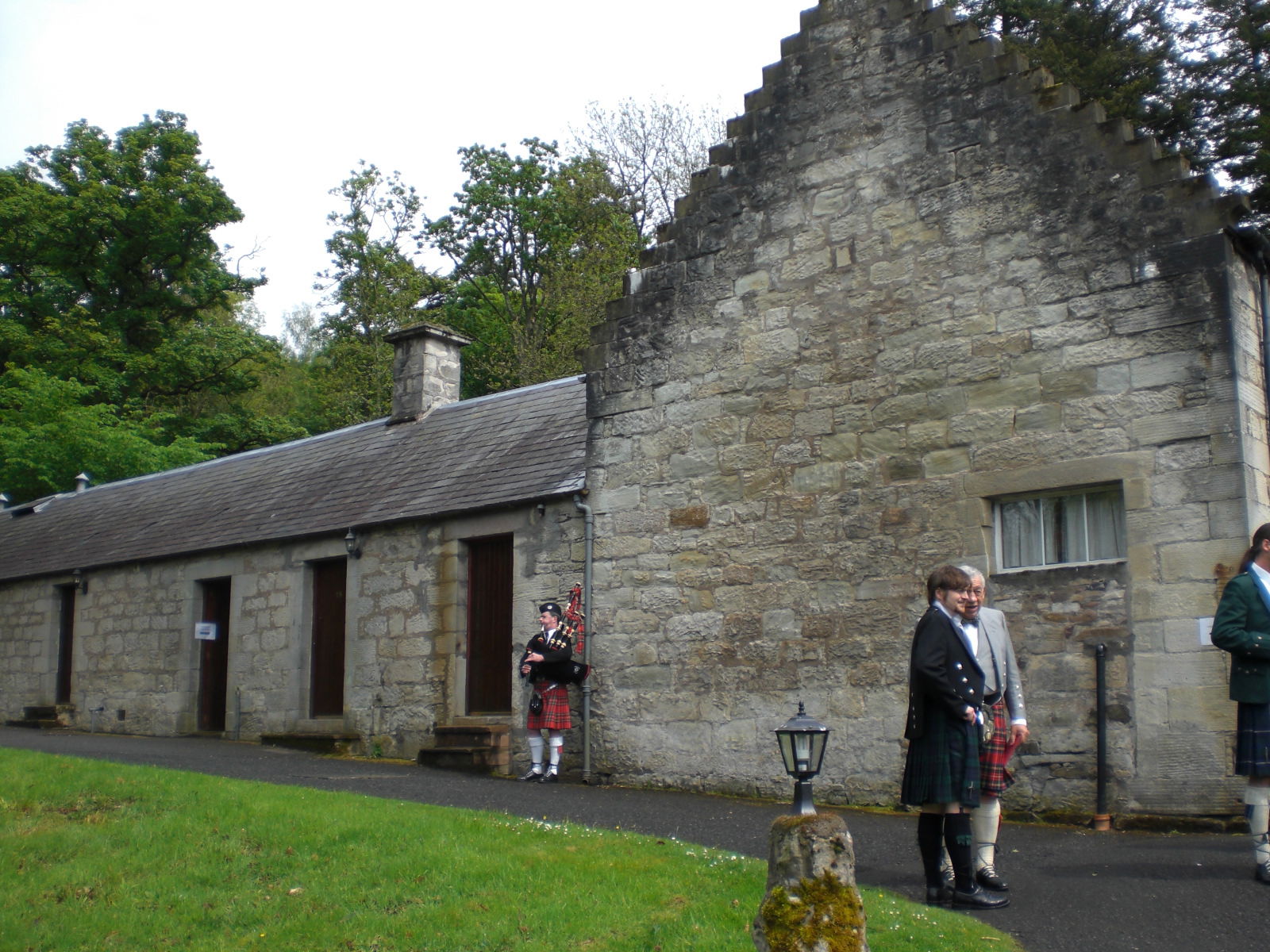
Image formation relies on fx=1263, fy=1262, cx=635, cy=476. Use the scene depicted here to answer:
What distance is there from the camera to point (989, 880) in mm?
6488

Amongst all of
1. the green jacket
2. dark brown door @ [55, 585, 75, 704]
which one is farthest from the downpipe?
dark brown door @ [55, 585, 75, 704]

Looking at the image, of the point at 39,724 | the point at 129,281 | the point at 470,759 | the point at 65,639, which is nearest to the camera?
the point at 470,759

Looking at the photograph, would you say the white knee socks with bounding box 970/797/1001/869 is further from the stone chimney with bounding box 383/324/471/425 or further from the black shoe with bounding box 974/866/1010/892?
the stone chimney with bounding box 383/324/471/425

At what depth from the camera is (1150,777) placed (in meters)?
8.50

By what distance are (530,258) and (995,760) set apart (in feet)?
99.2

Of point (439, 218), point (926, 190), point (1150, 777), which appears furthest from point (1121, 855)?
point (439, 218)

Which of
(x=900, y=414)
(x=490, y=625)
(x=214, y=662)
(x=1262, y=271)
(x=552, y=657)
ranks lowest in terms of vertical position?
(x=214, y=662)

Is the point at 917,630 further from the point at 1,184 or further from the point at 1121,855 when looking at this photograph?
the point at 1,184

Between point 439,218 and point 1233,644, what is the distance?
3228 centimetres

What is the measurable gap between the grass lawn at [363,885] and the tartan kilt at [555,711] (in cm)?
328

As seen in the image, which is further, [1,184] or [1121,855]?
[1,184]

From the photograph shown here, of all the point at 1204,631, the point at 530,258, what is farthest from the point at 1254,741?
the point at 530,258

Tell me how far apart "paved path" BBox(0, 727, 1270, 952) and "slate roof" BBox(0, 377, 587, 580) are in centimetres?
333

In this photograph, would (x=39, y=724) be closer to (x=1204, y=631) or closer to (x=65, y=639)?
(x=65, y=639)
